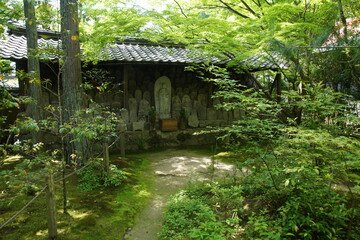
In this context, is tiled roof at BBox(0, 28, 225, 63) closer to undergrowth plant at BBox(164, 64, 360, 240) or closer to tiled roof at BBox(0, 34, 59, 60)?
tiled roof at BBox(0, 34, 59, 60)

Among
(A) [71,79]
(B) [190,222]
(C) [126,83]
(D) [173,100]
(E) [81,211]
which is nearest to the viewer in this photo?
(B) [190,222]

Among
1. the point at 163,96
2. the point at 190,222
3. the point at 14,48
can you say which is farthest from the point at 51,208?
the point at 163,96

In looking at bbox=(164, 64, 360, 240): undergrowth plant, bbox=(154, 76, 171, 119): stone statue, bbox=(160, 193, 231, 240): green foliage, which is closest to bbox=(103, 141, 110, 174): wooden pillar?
bbox=(160, 193, 231, 240): green foliage

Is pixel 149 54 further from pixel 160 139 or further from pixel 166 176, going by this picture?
pixel 166 176

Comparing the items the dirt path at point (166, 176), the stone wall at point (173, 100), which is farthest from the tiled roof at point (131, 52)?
the dirt path at point (166, 176)

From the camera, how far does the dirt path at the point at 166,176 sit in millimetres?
3754

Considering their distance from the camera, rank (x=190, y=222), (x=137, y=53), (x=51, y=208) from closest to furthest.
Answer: (x=51, y=208), (x=190, y=222), (x=137, y=53)

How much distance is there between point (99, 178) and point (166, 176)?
165cm

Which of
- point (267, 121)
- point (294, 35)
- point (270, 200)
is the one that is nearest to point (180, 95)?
point (294, 35)

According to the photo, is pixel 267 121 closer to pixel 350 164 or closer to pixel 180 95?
pixel 350 164

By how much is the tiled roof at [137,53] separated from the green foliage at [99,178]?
119 inches

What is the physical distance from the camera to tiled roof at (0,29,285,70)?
731cm

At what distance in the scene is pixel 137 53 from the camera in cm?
885

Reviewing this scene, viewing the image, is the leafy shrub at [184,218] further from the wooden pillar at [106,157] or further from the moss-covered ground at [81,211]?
the wooden pillar at [106,157]
